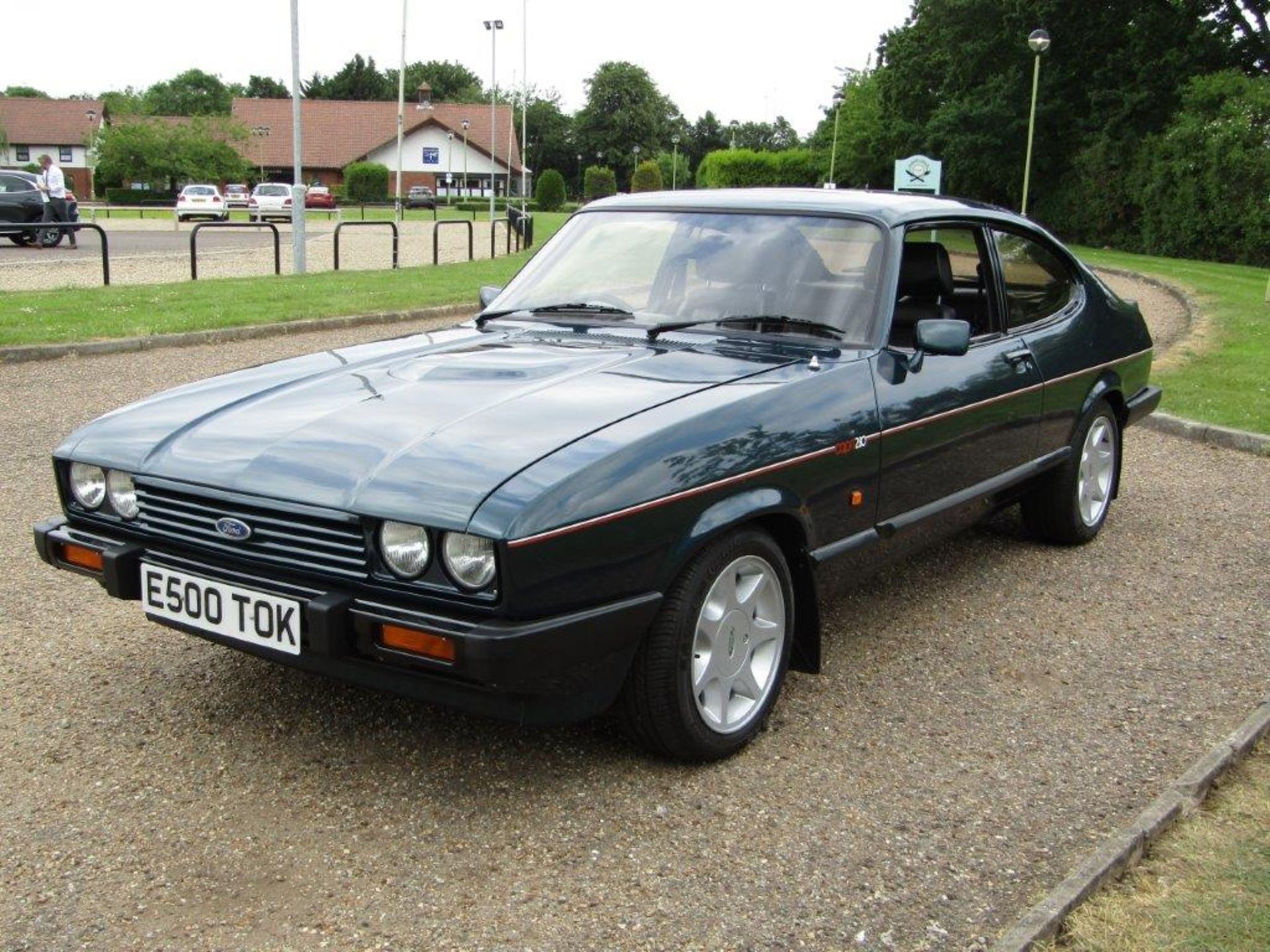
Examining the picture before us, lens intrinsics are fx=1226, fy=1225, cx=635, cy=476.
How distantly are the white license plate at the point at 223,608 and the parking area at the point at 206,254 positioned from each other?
1346 centimetres

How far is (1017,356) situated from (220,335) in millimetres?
8748

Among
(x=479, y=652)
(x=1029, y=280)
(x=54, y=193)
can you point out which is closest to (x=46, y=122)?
(x=54, y=193)

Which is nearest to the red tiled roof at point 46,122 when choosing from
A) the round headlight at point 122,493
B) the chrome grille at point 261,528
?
the round headlight at point 122,493

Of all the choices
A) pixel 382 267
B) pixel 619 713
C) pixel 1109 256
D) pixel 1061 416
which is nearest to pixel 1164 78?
pixel 1109 256

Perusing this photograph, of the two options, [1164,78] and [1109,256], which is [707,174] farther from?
[1109,256]

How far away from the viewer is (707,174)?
78250 mm

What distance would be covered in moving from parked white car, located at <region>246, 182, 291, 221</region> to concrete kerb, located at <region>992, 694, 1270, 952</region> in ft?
150

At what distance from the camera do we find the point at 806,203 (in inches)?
179

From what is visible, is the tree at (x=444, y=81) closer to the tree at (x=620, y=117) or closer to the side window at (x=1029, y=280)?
the tree at (x=620, y=117)

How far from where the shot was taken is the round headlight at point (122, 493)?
11.4 ft

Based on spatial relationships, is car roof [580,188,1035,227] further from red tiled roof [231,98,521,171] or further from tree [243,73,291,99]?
tree [243,73,291,99]

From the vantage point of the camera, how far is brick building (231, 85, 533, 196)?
8812 cm

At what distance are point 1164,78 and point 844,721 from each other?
1572 inches

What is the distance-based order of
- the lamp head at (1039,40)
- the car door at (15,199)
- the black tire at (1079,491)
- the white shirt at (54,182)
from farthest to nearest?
the lamp head at (1039,40), the car door at (15,199), the white shirt at (54,182), the black tire at (1079,491)
